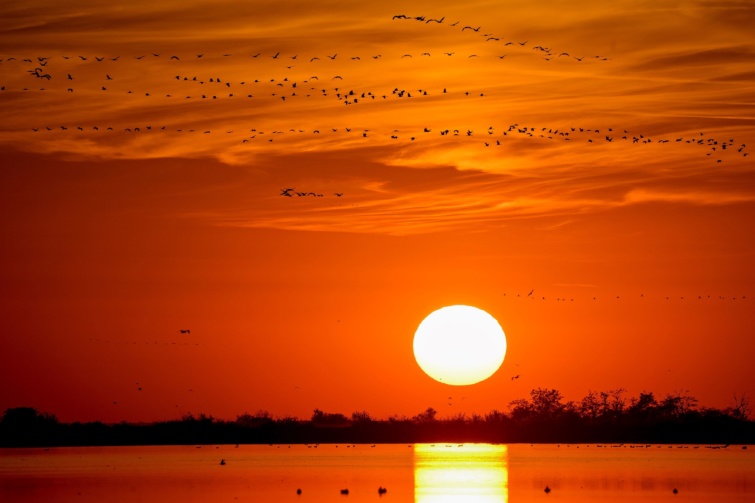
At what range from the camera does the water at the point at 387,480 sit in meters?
63.7

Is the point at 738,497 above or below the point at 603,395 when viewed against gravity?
below

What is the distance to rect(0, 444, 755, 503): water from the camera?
209 ft

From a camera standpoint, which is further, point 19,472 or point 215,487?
point 19,472

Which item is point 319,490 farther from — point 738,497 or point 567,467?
point 567,467

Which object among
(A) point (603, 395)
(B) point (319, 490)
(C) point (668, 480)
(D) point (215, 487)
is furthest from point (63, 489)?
(A) point (603, 395)

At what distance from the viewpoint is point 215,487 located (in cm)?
7119

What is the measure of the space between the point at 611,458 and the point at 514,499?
52.7m

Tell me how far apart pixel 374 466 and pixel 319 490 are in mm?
Result: 32323

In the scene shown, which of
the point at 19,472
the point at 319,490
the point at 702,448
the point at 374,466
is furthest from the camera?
the point at 702,448

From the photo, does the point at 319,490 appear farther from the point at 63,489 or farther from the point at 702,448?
the point at 702,448

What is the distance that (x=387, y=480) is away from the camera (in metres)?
78.0

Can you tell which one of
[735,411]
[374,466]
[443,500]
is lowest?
[443,500]

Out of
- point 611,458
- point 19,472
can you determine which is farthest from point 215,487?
point 611,458

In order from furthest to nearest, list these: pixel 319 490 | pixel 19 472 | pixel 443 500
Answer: pixel 19 472, pixel 319 490, pixel 443 500
